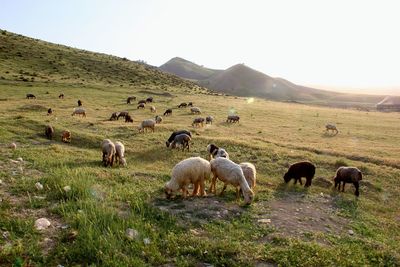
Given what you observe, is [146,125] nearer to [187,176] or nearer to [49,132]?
[49,132]

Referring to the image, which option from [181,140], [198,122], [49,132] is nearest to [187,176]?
[181,140]

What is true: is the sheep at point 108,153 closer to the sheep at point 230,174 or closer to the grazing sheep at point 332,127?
the sheep at point 230,174

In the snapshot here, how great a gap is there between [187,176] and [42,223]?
5.29m

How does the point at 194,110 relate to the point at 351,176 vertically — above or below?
above

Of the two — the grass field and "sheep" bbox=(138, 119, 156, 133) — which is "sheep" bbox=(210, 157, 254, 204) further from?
"sheep" bbox=(138, 119, 156, 133)

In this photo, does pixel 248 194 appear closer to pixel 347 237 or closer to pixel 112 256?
pixel 347 237

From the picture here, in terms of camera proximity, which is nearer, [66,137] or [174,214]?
[174,214]

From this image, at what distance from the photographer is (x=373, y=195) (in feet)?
68.7

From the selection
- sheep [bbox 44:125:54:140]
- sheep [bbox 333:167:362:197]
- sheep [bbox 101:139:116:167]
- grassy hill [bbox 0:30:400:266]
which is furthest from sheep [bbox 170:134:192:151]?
sheep [bbox 333:167:362:197]

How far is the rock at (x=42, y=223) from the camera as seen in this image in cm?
1037

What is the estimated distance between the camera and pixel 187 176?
46.3 ft

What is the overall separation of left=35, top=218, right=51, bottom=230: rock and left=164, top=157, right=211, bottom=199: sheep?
4.26 meters

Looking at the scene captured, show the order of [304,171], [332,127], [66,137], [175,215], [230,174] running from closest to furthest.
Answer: [175,215] < [230,174] < [304,171] < [66,137] < [332,127]

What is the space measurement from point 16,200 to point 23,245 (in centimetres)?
288
